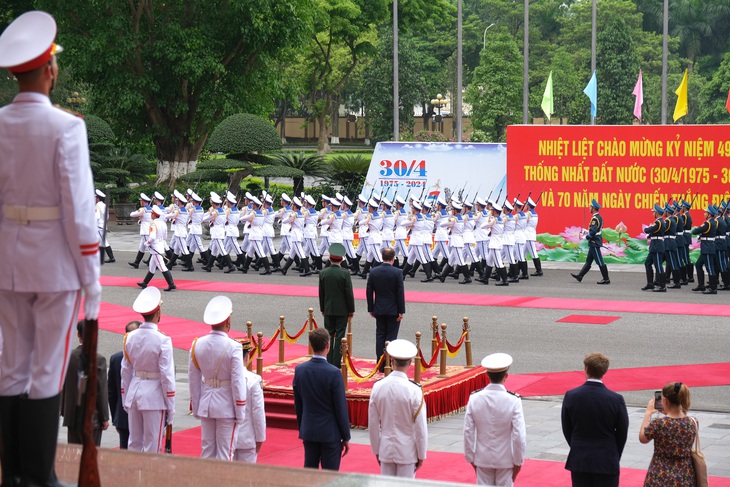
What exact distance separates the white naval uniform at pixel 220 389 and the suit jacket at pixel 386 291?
542 cm

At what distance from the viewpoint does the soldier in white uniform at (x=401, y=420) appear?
793cm

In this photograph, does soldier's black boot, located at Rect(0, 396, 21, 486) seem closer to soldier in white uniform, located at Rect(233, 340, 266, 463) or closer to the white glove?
the white glove

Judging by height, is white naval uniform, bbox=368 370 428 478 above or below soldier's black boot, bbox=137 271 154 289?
above

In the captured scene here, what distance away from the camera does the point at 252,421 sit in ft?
28.2

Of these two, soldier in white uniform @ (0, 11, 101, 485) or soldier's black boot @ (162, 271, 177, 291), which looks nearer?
soldier in white uniform @ (0, 11, 101, 485)

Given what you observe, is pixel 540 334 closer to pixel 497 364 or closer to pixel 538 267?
pixel 538 267

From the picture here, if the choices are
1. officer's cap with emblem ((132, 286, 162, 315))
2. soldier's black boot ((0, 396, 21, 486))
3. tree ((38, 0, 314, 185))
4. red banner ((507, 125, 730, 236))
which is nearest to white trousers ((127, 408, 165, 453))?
officer's cap with emblem ((132, 286, 162, 315))

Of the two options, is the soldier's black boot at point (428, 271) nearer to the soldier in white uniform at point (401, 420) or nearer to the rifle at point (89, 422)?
the soldier in white uniform at point (401, 420)

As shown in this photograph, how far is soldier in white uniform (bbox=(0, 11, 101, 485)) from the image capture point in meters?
4.05

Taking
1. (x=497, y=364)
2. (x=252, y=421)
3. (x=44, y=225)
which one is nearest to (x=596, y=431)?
(x=497, y=364)

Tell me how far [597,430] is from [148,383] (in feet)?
11.2

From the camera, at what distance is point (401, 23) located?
2132 inches

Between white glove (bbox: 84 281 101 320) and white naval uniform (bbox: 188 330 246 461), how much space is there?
4.22 m

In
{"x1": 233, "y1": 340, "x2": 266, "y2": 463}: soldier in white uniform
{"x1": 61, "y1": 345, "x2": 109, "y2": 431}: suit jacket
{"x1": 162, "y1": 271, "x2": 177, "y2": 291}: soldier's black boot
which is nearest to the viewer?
{"x1": 61, "y1": 345, "x2": 109, "y2": 431}: suit jacket
